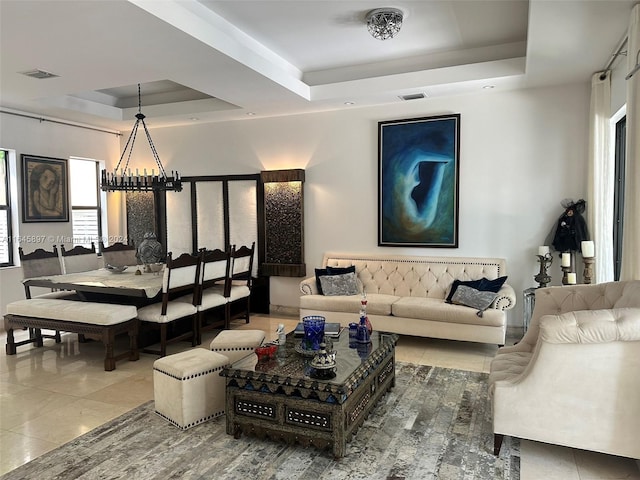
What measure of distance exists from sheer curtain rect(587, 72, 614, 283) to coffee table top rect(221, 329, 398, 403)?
245 centimetres

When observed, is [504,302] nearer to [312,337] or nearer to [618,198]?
[618,198]

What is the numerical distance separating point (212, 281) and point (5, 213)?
3.04 metres

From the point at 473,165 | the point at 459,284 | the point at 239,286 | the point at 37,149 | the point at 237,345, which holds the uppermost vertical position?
the point at 37,149

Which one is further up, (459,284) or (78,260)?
(78,260)

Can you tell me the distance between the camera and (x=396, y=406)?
11.3 feet

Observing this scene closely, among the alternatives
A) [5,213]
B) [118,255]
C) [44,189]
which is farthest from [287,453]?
[44,189]

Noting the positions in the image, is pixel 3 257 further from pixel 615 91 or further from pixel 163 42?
pixel 615 91

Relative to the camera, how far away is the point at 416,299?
17.4 feet

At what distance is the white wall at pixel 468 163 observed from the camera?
5.09m

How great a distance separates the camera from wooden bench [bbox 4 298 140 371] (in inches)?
170

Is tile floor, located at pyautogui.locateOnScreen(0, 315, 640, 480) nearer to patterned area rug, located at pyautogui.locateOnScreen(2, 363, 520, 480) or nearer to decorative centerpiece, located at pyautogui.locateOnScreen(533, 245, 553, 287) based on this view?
patterned area rug, located at pyautogui.locateOnScreen(2, 363, 520, 480)

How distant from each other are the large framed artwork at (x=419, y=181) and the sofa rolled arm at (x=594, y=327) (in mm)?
3149

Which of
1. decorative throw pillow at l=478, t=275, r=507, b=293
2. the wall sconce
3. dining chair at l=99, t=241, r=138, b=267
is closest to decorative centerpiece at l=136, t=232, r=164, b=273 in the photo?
dining chair at l=99, t=241, r=138, b=267

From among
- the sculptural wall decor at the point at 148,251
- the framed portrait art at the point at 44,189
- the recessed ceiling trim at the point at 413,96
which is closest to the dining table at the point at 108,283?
the sculptural wall decor at the point at 148,251
